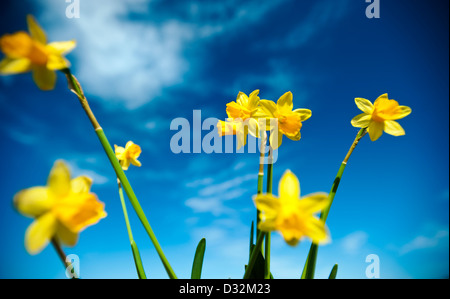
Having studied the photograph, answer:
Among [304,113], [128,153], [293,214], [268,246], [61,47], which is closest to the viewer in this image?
[293,214]

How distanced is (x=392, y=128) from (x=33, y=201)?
172 centimetres

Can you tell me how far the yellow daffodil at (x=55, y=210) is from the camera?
75 cm

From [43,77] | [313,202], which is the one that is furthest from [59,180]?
[313,202]

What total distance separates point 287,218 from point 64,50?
971mm

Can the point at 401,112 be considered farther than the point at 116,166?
Yes

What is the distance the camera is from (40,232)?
29.6 inches

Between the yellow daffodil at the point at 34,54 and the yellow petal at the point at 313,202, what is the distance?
947 millimetres

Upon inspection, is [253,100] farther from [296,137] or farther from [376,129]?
[376,129]

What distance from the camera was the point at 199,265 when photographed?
4.99 feet

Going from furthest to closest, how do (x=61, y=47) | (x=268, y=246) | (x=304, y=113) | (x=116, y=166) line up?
(x=304, y=113) < (x=268, y=246) < (x=116, y=166) < (x=61, y=47)

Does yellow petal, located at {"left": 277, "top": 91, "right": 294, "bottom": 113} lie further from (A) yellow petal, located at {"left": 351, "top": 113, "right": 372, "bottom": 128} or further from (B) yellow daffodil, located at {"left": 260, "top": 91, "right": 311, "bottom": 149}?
(A) yellow petal, located at {"left": 351, "top": 113, "right": 372, "bottom": 128}

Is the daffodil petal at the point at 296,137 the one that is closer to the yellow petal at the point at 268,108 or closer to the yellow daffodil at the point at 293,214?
the yellow petal at the point at 268,108

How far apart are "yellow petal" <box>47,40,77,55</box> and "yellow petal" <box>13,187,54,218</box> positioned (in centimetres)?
50
